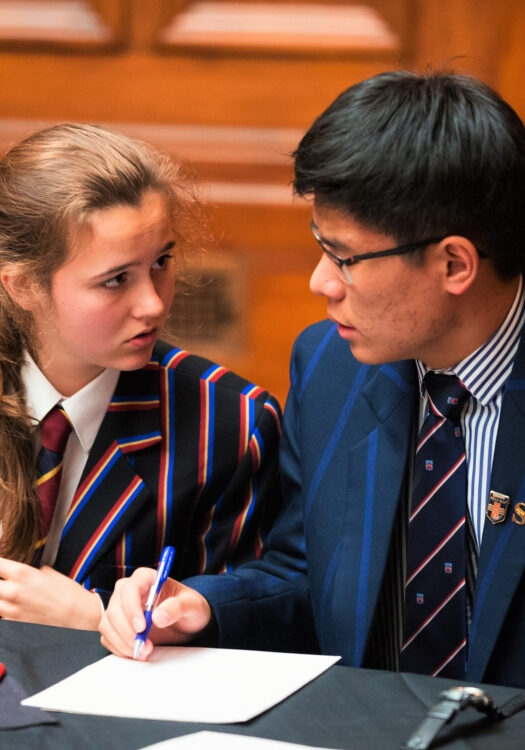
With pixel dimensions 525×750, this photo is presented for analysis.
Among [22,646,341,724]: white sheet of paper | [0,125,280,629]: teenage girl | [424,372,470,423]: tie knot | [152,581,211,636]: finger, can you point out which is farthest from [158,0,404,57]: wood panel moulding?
[22,646,341,724]: white sheet of paper

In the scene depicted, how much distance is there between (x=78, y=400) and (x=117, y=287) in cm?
20

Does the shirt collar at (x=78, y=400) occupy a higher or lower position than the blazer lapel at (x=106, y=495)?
higher

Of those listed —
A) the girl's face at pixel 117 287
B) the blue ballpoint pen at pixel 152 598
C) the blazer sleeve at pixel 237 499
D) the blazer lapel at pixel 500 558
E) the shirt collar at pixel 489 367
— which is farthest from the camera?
the blazer sleeve at pixel 237 499

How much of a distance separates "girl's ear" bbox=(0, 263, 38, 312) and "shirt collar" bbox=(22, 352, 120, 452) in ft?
0.29

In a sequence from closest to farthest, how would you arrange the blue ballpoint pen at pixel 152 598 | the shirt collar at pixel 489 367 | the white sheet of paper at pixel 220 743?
the white sheet of paper at pixel 220 743 → the blue ballpoint pen at pixel 152 598 → the shirt collar at pixel 489 367

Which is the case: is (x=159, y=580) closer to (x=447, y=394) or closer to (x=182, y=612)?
(x=182, y=612)

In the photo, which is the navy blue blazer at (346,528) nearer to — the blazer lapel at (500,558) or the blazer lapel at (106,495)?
the blazer lapel at (500,558)

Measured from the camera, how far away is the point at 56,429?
169 centimetres

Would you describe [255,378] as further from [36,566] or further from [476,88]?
[476,88]

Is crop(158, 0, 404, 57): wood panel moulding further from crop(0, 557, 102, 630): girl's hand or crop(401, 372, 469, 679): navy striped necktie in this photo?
crop(0, 557, 102, 630): girl's hand

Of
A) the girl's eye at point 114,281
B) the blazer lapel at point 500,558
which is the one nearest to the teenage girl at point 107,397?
the girl's eye at point 114,281

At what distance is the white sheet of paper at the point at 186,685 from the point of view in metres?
1.06

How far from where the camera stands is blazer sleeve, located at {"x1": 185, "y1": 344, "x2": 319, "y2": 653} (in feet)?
4.79

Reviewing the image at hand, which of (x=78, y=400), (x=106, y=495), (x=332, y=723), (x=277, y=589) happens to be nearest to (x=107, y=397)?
(x=78, y=400)
